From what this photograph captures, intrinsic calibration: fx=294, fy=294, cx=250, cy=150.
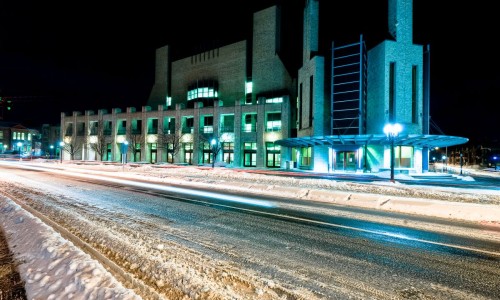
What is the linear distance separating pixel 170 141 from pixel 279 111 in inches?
850

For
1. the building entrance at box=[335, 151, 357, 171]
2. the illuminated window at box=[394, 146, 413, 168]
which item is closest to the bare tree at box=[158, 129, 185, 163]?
the building entrance at box=[335, 151, 357, 171]

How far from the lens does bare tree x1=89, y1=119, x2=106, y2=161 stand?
62.7 metres

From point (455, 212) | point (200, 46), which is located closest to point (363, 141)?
point (455, 212)

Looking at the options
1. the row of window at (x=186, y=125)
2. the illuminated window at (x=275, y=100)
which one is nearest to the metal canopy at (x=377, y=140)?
the row of window at (x=186, y=125)

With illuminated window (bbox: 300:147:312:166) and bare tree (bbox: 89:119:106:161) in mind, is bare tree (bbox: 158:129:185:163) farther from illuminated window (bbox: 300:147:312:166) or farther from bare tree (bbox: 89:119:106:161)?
illuminated window (bbox: 300:147:312:166)

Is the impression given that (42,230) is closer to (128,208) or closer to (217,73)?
(128,208)

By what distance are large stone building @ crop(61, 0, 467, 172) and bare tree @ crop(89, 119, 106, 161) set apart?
0.27m

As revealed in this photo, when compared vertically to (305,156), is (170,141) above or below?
above

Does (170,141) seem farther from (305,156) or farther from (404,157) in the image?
(404,157)

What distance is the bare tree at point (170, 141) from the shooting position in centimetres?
5409

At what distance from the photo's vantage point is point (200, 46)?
2389 inches

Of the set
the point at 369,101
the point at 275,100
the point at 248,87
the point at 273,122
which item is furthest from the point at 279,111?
the point at 369,101

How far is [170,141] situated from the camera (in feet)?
181

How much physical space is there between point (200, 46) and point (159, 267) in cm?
6116
